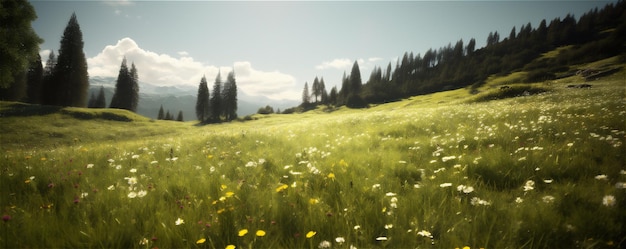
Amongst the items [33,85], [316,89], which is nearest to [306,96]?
[316,89]

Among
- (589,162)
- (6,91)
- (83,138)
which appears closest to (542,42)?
(589,162)

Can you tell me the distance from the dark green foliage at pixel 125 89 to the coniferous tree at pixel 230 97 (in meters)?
26.2

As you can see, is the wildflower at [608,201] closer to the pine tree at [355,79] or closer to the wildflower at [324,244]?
the wildflower at [324,244]

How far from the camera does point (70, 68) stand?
5181 cm

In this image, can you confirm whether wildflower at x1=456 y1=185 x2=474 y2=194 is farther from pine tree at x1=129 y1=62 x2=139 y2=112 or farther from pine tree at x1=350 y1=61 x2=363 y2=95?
Result: pine tree at x1=350 y1=61 x2=363 y2=95

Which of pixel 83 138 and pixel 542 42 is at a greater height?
pixel 542 42

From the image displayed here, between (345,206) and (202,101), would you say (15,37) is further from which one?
(202,101)

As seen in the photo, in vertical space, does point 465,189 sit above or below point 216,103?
below

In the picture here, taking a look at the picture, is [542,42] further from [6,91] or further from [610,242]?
[6,91]

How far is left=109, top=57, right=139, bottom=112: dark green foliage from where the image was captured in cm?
7088

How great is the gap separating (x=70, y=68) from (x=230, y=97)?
38.7m

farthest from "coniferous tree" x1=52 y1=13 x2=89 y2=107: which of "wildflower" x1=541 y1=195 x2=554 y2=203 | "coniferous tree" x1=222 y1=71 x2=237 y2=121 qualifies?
"wildflower" x1=541 y1=195 x2=554 y2=203

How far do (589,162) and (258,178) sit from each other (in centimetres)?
522

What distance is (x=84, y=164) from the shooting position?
521cm
